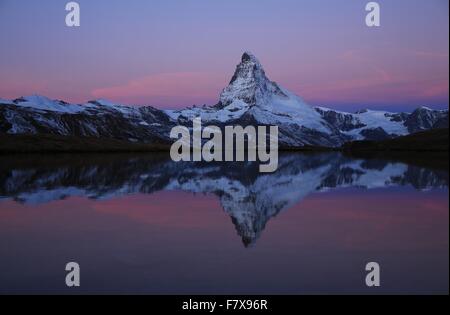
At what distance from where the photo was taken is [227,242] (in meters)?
27.8

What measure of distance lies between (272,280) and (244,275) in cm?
124

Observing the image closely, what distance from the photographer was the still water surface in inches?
795

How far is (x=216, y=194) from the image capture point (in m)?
53.3

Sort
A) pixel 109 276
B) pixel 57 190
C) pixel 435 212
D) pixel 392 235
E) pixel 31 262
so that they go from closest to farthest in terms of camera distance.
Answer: pixel 109 276 → pixel 31 262 → pixel 392 235 → pixel 435 212 → pixel 57 190

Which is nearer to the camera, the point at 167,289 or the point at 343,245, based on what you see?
the point at 167,289

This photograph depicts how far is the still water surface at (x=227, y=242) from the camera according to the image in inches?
795

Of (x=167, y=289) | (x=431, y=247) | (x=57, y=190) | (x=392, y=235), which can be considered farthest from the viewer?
(x=57, y=190)

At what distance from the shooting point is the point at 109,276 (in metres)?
21.1
